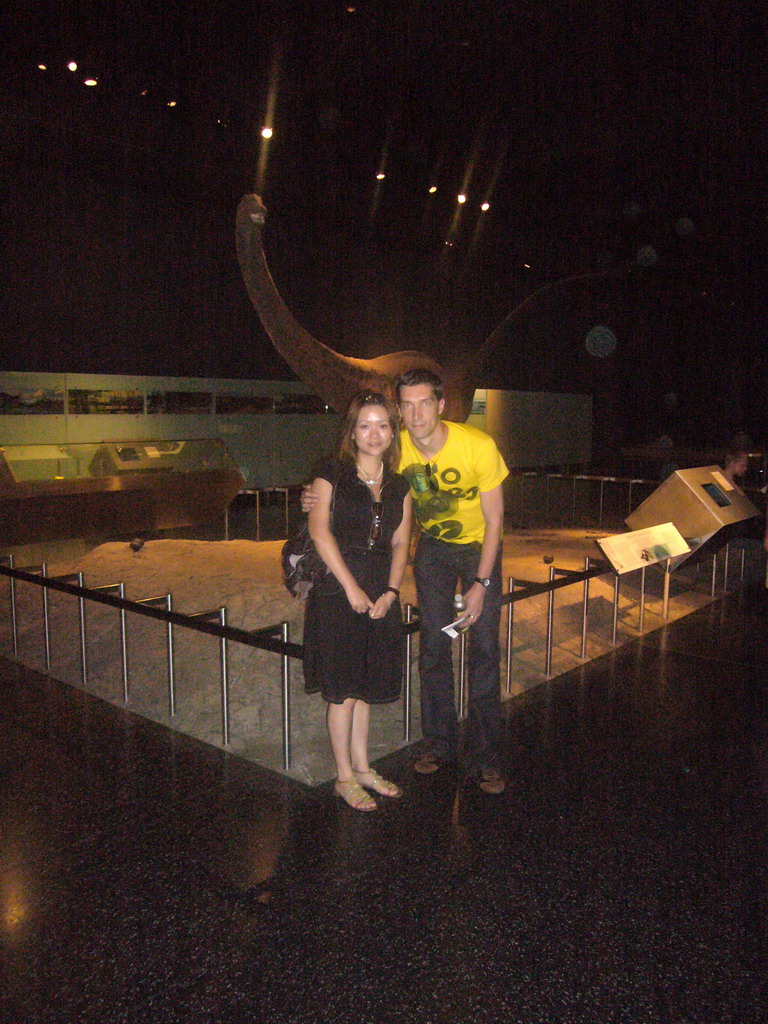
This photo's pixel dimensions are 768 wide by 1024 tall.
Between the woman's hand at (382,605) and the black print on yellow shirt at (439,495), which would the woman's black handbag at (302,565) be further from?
the black print on yellow shirt at (439,495)

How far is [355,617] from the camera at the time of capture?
2896mm

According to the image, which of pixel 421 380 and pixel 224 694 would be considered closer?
pixel 421 380

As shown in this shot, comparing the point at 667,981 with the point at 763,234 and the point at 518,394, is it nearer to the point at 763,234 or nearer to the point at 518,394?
the point at 763,234

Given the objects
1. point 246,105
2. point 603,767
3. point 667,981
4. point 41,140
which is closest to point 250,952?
point 667,981

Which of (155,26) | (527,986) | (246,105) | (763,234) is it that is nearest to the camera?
(527,986)

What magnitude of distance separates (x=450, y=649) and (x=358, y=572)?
1.83 feet

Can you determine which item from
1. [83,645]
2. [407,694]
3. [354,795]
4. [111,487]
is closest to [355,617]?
[354,795]

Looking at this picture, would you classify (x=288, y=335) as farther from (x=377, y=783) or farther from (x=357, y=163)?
(x=357, y=163)

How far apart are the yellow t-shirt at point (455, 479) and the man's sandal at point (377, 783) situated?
0.95 m

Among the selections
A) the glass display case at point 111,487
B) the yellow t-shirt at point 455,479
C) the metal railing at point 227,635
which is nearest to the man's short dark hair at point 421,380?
the yellow t-shirt at point 455,479

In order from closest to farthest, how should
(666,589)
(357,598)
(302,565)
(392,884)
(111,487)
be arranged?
(392,884) → (357,598) → (302,565) → (666,589) → (111,487)

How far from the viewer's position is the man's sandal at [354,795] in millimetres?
3004

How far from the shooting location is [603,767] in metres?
3.45

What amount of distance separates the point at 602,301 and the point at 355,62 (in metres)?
13.7
